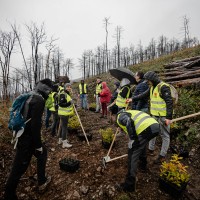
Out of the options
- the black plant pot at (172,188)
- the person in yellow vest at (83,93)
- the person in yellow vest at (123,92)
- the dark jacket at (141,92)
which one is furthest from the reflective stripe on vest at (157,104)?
the person in yellow vest at (83,93)

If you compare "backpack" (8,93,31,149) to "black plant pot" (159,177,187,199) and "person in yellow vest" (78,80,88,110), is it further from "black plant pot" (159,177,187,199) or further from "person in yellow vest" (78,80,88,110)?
"person in yellow vest" (78,80,88,110)

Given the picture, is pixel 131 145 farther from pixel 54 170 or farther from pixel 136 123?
pixel 54 170

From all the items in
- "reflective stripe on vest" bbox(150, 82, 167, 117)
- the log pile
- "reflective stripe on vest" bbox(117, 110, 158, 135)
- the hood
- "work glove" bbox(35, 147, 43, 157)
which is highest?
the log pile

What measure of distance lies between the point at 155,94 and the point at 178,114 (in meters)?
3.13

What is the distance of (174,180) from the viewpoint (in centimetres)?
333

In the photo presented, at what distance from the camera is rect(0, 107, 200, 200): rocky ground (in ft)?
11.7

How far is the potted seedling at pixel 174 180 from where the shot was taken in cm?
330

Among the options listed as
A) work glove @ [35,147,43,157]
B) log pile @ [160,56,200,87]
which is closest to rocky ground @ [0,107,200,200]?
work glove @ [35,147,43,157]

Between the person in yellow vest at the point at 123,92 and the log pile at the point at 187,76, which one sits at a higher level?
the log pile at the point at 187,76

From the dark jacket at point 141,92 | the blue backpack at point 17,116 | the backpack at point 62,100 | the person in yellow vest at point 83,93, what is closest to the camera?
the blue backpack at point 17,116

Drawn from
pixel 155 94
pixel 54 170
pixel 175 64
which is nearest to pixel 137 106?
pixel 155 94

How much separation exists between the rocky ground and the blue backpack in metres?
1.79

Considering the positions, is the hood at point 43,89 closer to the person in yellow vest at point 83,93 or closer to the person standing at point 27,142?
the person standing at point 27,142

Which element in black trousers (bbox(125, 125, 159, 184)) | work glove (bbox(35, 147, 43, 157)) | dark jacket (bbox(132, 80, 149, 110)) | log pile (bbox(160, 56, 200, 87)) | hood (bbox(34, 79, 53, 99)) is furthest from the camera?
log pile (bbox(160, 56, 200, 87))
